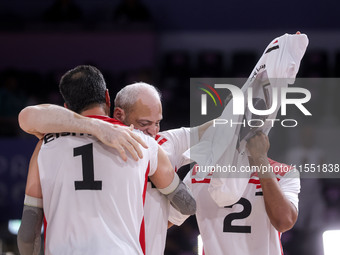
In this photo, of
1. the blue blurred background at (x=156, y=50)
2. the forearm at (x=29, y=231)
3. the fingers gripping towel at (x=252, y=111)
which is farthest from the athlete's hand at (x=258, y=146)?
the blue blurred background at (x=156, y=50)

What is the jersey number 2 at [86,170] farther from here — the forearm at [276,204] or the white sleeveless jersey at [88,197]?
the forearm at [276,204]

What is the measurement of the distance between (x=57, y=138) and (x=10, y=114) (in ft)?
19.2

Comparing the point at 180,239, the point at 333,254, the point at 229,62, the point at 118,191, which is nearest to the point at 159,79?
the point at 229,62

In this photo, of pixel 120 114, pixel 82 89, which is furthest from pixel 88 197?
pixel 120 114

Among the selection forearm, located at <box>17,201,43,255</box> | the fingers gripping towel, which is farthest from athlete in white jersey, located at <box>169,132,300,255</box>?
forearm, located at <box>17,201,43,255</box>

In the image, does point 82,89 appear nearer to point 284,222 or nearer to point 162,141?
point 162,141

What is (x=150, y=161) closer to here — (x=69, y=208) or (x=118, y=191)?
(x=118, y=191)

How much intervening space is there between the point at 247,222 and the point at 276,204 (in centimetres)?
26

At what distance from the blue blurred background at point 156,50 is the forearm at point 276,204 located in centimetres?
434

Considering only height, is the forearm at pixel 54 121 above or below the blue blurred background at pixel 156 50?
below

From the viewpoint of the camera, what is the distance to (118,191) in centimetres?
262

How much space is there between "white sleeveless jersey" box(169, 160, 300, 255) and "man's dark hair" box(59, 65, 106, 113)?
868 mm

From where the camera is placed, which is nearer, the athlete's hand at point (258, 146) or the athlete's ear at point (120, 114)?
the athlete's hand at point (258, 146)

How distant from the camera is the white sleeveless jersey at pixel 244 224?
307 cm
